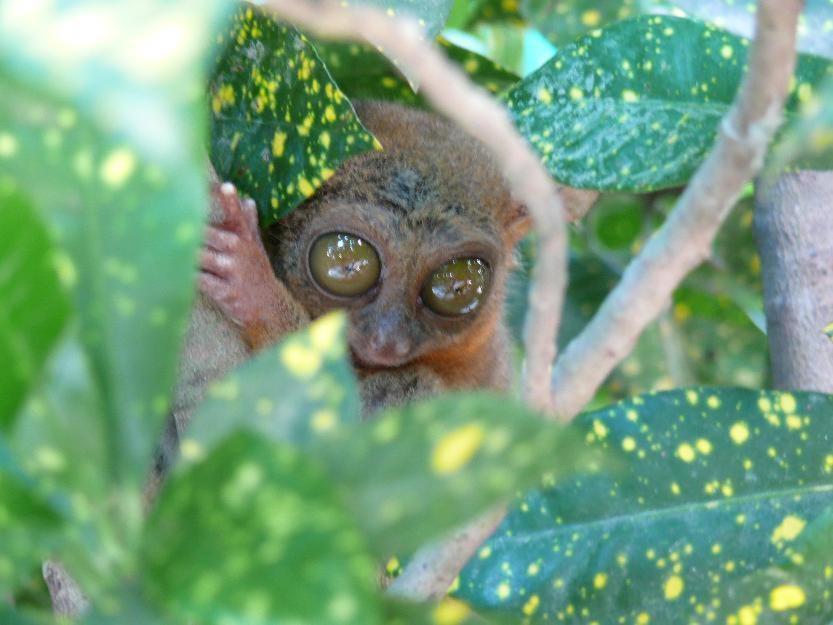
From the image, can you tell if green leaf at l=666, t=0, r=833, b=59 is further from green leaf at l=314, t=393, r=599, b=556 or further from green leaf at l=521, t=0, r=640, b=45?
green leaf at l=314, t=393, r=599, b=556

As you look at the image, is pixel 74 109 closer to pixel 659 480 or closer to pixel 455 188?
pixel 659 480

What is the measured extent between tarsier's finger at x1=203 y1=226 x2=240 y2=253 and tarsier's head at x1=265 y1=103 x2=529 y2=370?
417 millimetres

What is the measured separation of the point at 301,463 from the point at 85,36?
333 mm

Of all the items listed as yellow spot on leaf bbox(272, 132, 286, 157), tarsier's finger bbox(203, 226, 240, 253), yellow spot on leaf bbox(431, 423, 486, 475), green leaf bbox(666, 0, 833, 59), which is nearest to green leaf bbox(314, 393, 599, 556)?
yellow spot on leaf bbox(431, 423, 486, 475)

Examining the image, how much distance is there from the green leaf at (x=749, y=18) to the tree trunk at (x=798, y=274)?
345mm

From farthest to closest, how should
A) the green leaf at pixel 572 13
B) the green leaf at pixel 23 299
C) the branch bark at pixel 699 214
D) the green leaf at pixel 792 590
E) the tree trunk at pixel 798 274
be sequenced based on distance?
the green leaf at pixel 572 13 → the tree trunk at pixel 798 274 → the green leaf at pixel 792 590 → the branch bark at pixel 699 214 → the green leaf at pixel 23 299

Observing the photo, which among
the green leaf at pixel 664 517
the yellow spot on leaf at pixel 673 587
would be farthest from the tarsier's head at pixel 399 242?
the yellow spot on leaf at pixel 673 587

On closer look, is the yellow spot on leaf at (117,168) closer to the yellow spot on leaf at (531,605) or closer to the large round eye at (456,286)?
the yellow spot on leaf at (531,605)

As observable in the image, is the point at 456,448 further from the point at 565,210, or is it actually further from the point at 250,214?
the point at 565,210

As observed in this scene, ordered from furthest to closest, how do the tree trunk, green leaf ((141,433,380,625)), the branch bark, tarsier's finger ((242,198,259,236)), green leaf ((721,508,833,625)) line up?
1. the tree trunk
2. tarsier's finger ((242,198,259,236))
3. green leaf ((721,508,833,625))
4. the branch bark
5. green leaf ((141,433,380,625))

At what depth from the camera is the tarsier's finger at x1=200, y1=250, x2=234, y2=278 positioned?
2.11 meters

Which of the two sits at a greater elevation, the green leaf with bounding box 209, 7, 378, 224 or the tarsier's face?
the green leaf with bounding box 209, 7, 378, 224

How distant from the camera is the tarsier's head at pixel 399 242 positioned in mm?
2551

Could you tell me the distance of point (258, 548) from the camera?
0.78 meters
